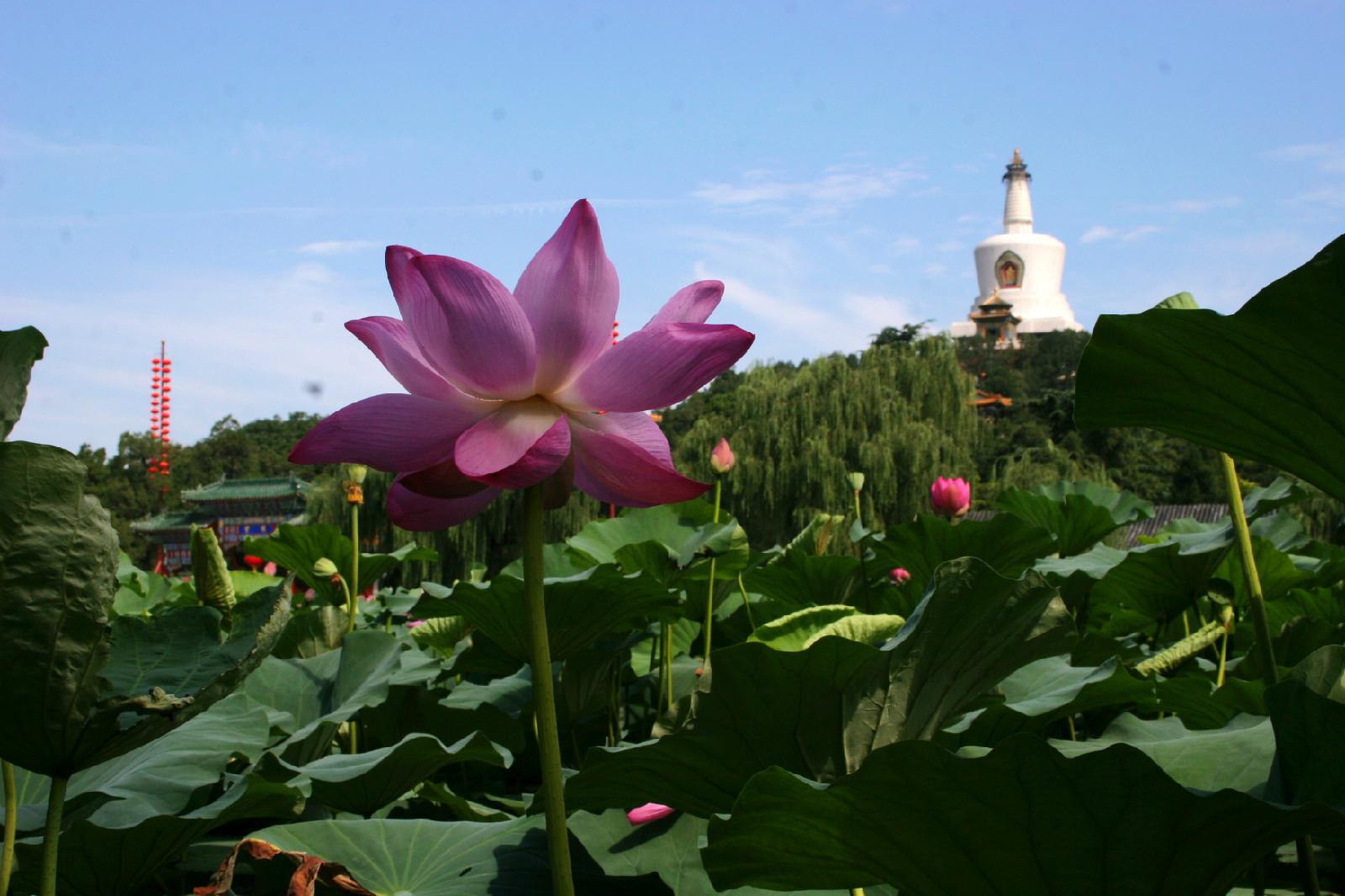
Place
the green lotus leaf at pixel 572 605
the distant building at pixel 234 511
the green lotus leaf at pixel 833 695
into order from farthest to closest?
the distant building at pixel 234 511
the green lotus leaf at pixel 572 605
the green lotus leaf at pixel 833 695

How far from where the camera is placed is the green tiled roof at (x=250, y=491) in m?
21.8

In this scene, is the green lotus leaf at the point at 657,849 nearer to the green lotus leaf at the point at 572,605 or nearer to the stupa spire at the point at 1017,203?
the green lotus leaf at the point at 572,605

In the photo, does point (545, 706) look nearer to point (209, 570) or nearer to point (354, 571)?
point (209, 570)

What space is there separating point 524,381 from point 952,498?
5.43ft

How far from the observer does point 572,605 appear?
0.94 metres

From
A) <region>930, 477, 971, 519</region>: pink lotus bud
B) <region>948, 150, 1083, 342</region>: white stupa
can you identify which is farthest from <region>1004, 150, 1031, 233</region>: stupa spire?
<region>930, 477, 971, 519</region>: pink lotus bud

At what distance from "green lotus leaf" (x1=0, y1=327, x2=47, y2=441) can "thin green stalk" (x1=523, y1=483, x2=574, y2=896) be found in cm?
24

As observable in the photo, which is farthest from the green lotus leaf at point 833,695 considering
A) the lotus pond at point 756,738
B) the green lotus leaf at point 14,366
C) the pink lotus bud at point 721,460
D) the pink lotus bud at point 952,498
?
the pink lotus bud at point 952,498

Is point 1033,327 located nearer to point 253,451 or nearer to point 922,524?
point 253,451

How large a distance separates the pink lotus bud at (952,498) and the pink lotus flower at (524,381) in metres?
1.60

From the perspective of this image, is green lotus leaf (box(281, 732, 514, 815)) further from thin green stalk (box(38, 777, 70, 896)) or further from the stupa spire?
the stupa spire

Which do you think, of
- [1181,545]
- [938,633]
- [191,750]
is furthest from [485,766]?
[1181,545]

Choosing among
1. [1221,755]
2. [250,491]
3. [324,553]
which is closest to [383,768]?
[1221,755]

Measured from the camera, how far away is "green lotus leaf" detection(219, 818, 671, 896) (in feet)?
1.92
